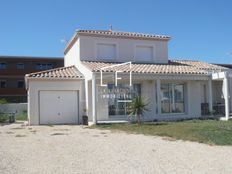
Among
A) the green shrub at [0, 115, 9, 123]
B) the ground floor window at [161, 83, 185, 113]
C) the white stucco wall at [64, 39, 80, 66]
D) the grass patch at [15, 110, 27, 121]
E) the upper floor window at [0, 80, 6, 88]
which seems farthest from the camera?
the upper floor window at [0, 80, 6, 88]

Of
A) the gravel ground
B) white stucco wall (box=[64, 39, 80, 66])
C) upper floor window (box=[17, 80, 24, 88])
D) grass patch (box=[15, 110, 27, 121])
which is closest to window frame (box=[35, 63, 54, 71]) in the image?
upper floor window (box=[17, 80, 24, 88])

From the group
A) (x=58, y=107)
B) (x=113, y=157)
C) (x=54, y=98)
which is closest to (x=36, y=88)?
(x=54, y=98)

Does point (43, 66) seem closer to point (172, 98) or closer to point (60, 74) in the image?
point (60, 74)

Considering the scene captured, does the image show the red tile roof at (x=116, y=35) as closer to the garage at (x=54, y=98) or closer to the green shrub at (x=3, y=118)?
the garage at (x=54, y=98)

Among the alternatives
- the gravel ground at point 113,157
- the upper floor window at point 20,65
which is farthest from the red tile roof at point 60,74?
the upper floor window at point 20,65

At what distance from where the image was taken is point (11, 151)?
10922 millimetres

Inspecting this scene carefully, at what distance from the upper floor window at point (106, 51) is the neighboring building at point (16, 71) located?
26460 mm

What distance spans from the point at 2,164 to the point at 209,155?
5.20 m

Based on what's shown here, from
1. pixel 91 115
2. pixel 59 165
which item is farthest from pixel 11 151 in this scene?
pixel 91 115

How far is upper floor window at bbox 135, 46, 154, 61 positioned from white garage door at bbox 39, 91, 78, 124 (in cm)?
569

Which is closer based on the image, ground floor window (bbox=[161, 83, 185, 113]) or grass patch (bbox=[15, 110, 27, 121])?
ground floor window (bbox=[161, 83, 185, 113])

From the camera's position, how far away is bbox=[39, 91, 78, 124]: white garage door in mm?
22609

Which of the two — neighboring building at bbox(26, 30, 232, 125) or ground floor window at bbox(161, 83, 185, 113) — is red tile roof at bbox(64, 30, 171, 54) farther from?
ground floor window at bbox(161, 83, 185, 113)

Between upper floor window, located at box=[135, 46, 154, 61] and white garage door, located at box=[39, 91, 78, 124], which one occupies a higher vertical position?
upper floor window, located at box=[135, 46, 154, 61]
